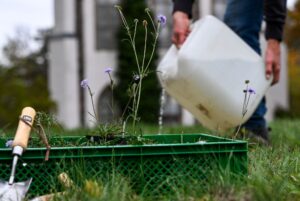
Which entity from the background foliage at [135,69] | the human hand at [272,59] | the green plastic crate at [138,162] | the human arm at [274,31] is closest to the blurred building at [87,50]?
the background foliage at [135,69]

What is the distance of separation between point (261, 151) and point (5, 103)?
1502cm

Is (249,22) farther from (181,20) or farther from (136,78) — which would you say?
(136,78)

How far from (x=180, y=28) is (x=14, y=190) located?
1.71 metres

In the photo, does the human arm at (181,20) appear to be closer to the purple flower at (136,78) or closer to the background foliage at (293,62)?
the purple flower at (136,78)

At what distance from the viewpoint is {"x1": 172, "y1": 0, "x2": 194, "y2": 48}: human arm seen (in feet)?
9.62

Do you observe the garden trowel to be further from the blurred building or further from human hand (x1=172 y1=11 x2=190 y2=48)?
the blurred building

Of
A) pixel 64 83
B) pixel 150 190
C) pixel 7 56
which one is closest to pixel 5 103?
pixel 64 83

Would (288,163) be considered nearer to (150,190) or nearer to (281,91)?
(150,190)

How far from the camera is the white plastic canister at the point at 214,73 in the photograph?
8.69 feet

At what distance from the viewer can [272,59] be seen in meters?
3.00

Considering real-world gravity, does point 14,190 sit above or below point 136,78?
below

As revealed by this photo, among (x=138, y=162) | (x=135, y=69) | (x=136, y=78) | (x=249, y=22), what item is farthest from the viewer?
(x=135, y=69)

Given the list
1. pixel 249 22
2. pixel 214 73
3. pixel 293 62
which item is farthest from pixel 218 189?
pixel 293 62

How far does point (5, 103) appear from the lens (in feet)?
53.7
